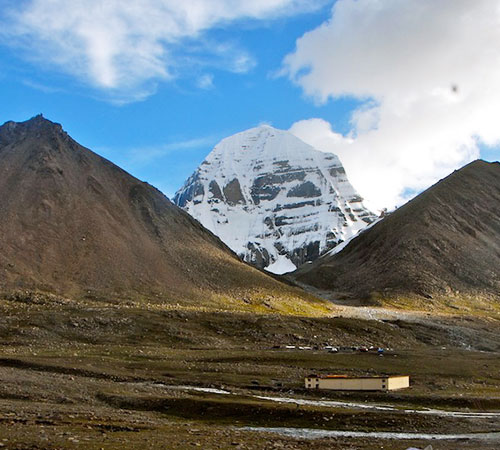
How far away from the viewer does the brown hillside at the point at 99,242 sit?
140875mm

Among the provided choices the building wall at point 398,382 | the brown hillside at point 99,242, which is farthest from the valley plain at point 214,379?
the brown hillside at point 99,242

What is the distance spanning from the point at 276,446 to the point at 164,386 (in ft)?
98.2

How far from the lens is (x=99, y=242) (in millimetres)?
155500

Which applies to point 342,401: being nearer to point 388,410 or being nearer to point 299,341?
point 388,410

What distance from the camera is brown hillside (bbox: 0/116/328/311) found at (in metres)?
141

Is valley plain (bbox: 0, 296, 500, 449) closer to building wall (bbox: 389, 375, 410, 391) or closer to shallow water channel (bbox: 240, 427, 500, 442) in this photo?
shallow water channel (bbox: 240, 427, 500, 442)

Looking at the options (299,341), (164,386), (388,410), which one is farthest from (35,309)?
(388,410)

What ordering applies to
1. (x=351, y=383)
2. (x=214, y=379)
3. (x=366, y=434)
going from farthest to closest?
(x=214, y=379)
(x=351, y=383)
(x=366, y=434)

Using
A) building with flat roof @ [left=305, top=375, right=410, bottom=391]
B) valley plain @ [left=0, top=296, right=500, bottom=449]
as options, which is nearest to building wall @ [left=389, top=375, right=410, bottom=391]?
building with flat roof @ [left=305, top=375, right=410, bottom=391]

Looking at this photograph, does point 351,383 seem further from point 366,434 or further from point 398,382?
point 366,434

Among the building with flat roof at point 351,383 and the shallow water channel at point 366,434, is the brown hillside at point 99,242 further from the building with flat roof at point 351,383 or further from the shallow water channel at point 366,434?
the shallow water channel at point 366,434

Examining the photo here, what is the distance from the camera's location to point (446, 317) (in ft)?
536

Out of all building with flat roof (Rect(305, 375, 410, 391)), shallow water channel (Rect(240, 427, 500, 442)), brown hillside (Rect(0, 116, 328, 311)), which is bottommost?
shallow water channel (Rect(240, 427, 500, 442))

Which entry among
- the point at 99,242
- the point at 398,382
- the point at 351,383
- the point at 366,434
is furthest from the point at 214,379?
the point at 99,242
